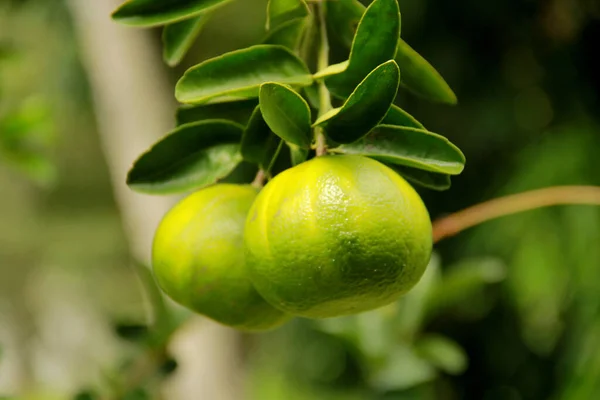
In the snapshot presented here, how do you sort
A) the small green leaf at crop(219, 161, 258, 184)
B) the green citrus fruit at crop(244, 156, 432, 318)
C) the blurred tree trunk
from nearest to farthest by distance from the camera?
1. the green citrus fruit at crop(244, 156, 432, 318)
2. the blurred tree trunk
3. the small green leaf at crop(219, 161, 258, 184)

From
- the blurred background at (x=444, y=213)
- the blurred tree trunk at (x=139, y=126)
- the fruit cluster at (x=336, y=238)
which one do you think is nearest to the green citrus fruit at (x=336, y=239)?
the fruit cluster at (x=336, y=238)

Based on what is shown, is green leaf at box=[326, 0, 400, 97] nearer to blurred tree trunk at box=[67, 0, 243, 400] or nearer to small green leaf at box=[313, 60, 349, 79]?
small green leaf at box=[313, 60, 349, 79]

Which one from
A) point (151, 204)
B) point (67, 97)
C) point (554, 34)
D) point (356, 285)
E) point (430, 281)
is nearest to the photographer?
point (356, 285)

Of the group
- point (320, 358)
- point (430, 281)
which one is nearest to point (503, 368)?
point (320, 358)

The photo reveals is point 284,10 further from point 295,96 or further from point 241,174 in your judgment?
point 241,174

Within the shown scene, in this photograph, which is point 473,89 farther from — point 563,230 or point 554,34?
point 563,230

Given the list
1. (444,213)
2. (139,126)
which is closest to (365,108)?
(139,126)

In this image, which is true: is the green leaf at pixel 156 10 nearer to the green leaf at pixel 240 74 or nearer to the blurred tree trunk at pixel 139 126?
the green leaf at pixel 240 74

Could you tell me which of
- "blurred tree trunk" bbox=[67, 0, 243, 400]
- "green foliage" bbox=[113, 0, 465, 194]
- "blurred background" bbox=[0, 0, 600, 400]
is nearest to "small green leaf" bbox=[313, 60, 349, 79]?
"green foliage" bbox=[113, 0, 465, 194]
